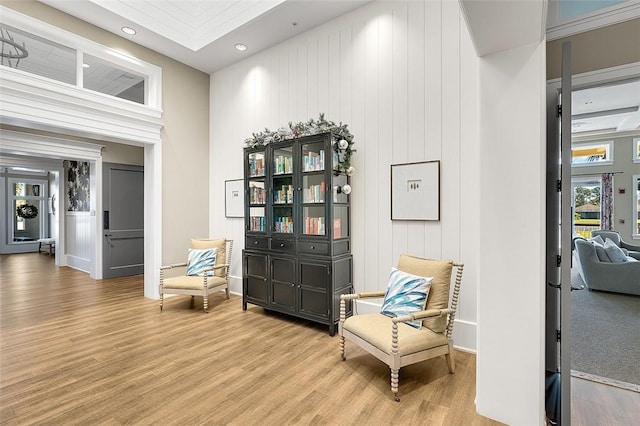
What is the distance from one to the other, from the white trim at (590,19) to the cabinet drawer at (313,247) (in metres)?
2.87

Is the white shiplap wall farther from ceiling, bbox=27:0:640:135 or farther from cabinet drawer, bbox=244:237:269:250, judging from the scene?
cabinet drawer, bbox=244:237:269:250

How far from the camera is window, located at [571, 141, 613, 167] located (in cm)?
844

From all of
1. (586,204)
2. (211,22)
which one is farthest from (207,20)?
(586,204)

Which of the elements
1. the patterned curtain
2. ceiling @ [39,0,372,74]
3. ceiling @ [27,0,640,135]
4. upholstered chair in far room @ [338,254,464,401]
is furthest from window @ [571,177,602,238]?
ceiling @ [39,0,372,74]

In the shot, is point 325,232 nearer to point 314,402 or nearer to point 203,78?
point 314,402

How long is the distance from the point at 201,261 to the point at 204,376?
236 cm

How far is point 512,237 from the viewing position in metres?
1.99

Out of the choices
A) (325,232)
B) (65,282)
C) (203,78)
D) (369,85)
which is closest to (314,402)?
(325,232)

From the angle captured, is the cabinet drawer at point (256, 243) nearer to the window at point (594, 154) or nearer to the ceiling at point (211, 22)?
the ceiling at point (211, 22)

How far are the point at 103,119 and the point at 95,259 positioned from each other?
363cm

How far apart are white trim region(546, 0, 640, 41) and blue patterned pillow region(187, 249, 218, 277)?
186 inches

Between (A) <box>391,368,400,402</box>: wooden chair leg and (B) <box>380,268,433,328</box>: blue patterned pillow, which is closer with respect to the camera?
(A) <box>391,368,400,402</box>: wooden chair leg

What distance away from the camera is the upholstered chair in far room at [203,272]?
4.35 meters

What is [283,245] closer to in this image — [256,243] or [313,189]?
[256,243]
